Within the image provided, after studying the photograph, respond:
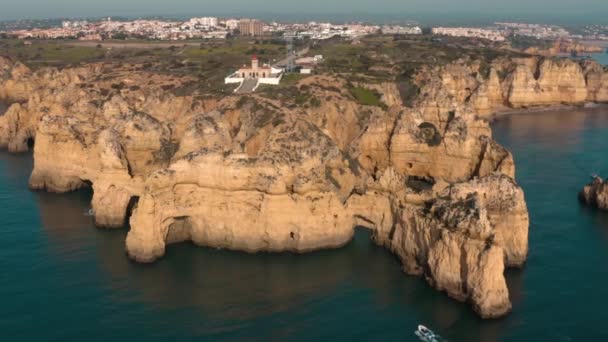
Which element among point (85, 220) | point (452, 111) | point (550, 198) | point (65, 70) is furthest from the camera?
point (65, 70)

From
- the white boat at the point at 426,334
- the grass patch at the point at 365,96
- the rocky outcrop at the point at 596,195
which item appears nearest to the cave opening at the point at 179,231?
the white boat at the point at 426,334

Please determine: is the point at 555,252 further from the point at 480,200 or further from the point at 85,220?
the point at 85,220

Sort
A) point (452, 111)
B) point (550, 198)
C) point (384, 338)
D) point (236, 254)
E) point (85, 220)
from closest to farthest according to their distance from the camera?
point (384, 338) < point (236, 254) < point (85, 220) < point (550, 198) < point (452, 111)

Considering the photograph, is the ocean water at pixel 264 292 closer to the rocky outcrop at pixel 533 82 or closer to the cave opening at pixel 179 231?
the cave opening at pixel 179 231

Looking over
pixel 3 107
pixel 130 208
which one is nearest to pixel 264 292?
pixel 130 208

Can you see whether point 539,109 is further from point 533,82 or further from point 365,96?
point 365,96

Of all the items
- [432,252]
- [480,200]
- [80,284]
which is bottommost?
[80,284]

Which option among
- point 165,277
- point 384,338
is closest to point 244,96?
point 165,277
